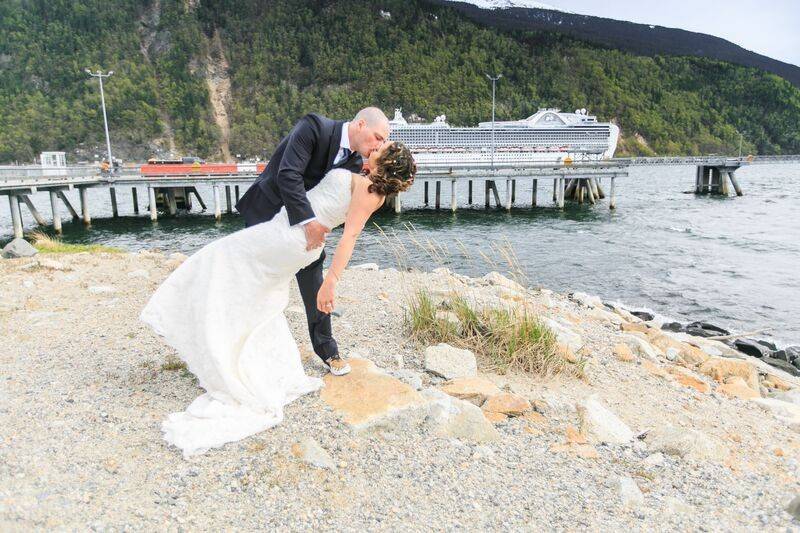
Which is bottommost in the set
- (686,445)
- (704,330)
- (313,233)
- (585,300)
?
(704,330)

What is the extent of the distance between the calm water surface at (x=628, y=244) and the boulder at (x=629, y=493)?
9.55 ft

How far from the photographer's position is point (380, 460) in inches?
112

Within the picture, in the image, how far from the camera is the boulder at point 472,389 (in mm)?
3680

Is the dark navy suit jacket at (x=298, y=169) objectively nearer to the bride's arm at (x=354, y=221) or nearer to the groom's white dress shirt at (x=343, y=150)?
the groom's white dress shirt at (x=343, y=150)

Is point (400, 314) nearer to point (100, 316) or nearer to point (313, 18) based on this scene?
point (100, 316)

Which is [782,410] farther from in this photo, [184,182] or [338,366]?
[184,182]

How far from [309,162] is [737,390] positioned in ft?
15.9

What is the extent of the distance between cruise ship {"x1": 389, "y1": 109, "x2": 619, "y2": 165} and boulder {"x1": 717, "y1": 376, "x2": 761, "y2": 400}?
64.0 m

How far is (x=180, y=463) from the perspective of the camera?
2.72m

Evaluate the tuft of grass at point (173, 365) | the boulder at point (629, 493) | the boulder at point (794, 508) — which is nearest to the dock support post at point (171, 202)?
the tuft of grass at point (173, 365)

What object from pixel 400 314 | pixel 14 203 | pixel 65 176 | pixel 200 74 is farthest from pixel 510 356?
pixel 200 74

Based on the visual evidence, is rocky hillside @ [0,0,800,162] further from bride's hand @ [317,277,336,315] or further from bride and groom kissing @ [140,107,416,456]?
bride's hand @ [317,277,336,315]

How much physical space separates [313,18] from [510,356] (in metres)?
152

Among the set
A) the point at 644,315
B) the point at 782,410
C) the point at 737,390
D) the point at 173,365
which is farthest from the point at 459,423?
the point at 644,315
